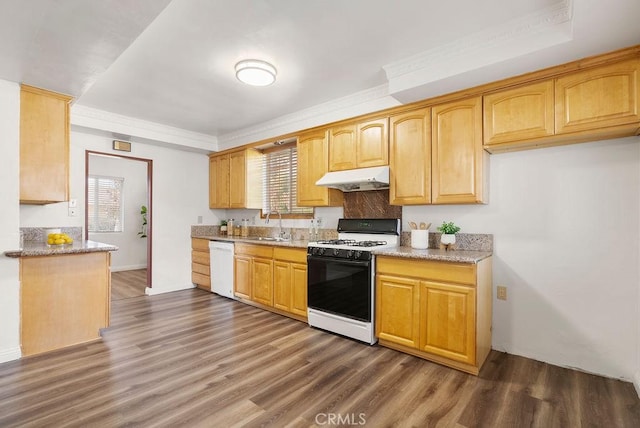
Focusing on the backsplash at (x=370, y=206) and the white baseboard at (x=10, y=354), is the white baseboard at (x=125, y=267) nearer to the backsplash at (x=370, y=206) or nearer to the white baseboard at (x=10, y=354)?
the white baseboard at (x=10, y=354)

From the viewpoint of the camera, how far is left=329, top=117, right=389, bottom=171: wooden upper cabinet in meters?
3.36

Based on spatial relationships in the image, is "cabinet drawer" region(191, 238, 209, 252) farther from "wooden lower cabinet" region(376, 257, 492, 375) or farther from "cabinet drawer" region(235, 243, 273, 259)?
"wooden lower cabinet" region(376, 257, 492, 375)

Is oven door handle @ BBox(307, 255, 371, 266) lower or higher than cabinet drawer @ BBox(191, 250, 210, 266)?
higher

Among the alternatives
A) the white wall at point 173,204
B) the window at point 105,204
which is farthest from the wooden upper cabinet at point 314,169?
the window at point 105,204

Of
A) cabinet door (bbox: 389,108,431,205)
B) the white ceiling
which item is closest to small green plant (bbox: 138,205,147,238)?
the white ceiling

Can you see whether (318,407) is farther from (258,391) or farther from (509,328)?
(509,328)

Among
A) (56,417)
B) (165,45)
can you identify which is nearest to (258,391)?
(56,417)

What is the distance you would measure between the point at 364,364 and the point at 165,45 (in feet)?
9.90

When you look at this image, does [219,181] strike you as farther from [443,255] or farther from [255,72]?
[443,255]

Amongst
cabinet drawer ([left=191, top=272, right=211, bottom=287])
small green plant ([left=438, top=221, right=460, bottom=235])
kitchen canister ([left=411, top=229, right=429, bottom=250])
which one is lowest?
cabinet drawer ([left=191, top=272, right=211, bottom=287])

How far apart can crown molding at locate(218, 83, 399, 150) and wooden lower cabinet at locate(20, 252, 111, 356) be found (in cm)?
256

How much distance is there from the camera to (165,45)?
2.49 metres

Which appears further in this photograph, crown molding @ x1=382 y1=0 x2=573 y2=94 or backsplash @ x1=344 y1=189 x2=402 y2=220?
backsplash @ x1=344 y1=189 x2=402 y2=220

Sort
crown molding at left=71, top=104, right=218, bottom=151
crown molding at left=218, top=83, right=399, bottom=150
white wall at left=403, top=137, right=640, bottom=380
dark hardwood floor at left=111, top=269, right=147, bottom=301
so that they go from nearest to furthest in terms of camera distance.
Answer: white wall at left=403, top=137, right=640, bottom=380
crown molding at left=218, top=83, right=399, bottom=150
crown molding at left=71, top=104, right=218, bottom=151
dark hardwood floor at left=111, top=269, right=147, bottom=301
